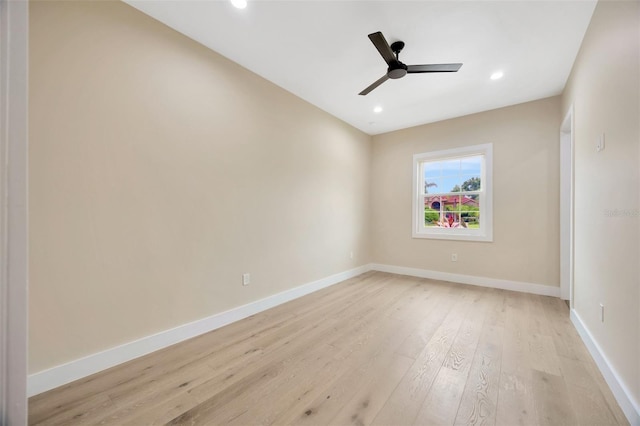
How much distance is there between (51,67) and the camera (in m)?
1.60

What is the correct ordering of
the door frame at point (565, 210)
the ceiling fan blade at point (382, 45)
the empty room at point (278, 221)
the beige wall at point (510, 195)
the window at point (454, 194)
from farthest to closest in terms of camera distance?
the window at point (454, 194)
the beige wall at point (510, 195)
the door frame at point (565, 210)
the ceiling fan blade at point (382, 45)
the empty room at point (278, 221)

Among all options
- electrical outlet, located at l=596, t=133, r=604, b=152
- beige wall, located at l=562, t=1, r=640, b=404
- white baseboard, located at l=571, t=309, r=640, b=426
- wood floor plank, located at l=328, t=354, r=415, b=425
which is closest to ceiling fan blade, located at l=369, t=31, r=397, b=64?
beige wall, located at l=562, t=1, r=640, b=404

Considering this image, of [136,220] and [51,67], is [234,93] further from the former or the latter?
[136,220]

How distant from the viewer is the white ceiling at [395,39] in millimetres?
1974

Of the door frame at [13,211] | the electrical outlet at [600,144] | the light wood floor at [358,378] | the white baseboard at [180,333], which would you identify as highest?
the electrical outlet at [600,144]

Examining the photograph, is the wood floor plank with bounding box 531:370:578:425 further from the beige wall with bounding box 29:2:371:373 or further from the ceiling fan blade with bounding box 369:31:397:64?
the ceiling fan blade with bounding box 369:31:397:64

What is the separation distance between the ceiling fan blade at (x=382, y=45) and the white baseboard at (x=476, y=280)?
339 centimetres

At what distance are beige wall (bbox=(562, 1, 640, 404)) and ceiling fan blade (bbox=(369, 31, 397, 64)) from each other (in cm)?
135

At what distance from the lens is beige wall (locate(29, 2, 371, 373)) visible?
1.60m

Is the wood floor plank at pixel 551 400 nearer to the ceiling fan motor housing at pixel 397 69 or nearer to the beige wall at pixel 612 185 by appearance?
the beige wall at pixel 612 185

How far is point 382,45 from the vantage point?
2.04m

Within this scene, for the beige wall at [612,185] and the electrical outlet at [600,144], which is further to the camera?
the electrical outlet at [600,144]

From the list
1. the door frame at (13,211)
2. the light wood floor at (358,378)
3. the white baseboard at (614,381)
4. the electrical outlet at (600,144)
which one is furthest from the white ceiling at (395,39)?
the light wood floor at (358,378)

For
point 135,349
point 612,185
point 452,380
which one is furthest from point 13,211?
point 612,185
